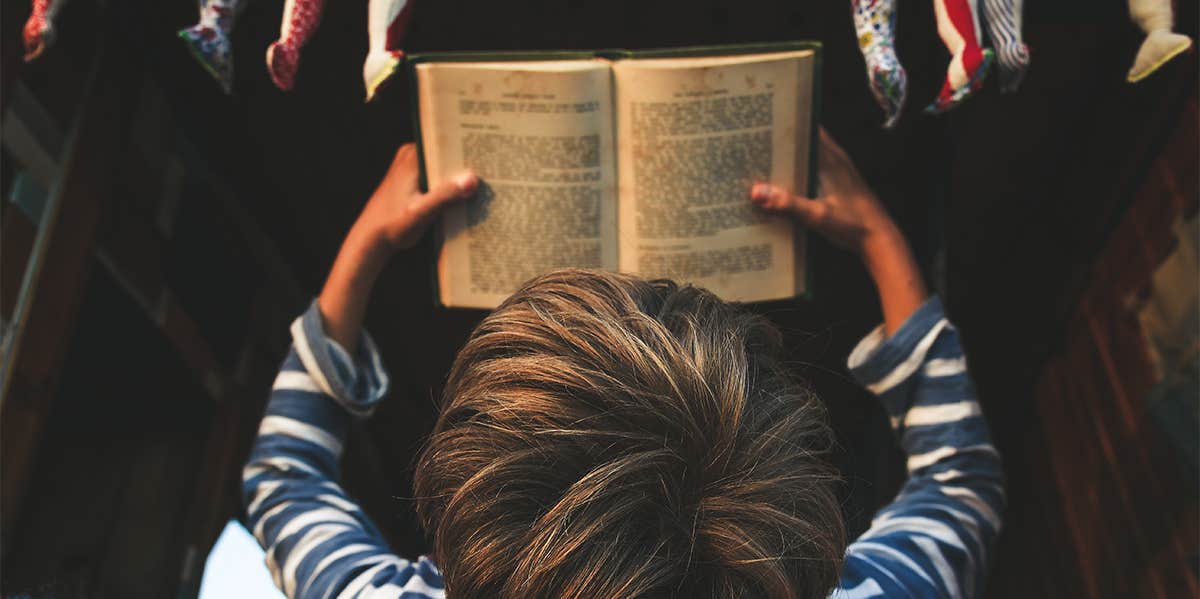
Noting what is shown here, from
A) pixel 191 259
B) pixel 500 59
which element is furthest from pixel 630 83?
pixel 191 259

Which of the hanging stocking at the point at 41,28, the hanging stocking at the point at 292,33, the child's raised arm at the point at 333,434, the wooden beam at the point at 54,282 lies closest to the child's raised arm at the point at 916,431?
the child's raised arm at the point at 333,434

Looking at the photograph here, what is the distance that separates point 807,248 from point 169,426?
45.9 inches

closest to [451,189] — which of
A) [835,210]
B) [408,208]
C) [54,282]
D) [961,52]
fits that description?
[408,208]

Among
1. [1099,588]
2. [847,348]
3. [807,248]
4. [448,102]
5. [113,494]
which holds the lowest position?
[1099,588]

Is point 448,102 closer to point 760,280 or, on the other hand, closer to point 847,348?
point 760,280

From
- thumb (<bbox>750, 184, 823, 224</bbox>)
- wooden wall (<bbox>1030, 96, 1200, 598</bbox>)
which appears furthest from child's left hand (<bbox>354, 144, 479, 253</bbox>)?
wooden wall (<bbox>1030, 96, 1200, 598</bbox>)

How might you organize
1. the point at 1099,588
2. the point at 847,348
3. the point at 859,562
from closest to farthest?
the point at 859,562, the point at 1099,588, the point at 847,348

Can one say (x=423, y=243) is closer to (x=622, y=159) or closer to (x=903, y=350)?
(x=622, y=159)

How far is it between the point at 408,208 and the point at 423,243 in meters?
0.54

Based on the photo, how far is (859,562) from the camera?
782 mm

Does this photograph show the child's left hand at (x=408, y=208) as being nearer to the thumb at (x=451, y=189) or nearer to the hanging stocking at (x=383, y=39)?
the thumb at (x=451, y=189)

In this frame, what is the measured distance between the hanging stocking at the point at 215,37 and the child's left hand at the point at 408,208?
19 cm

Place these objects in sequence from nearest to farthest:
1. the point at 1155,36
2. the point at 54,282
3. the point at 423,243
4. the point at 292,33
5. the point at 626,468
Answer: the point at 626,468 < the point at 1155,36 < the point at 292,33 < the point at 54,282 < the point at 423,243

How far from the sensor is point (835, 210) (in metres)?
1.04
